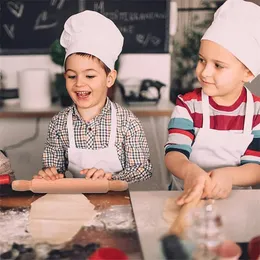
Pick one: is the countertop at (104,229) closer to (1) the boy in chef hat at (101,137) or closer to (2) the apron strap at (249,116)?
(1) the boy in chef hat at (101,137)

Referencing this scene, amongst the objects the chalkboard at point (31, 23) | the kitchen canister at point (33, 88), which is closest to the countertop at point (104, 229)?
the kitchen canister at point (33, 88)

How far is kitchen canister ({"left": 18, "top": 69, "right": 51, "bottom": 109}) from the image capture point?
7.36 ft

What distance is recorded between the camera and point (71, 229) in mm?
822

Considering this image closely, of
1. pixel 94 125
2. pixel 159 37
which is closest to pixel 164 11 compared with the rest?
pixel 159 37

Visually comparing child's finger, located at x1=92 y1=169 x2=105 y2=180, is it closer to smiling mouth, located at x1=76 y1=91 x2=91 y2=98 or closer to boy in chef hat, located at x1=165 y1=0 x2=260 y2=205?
boy in chef hat, located at x1=165 y1=0 x2=260 y2=205

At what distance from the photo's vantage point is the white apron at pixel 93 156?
4.65ft

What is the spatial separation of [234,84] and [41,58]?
151 centimetres

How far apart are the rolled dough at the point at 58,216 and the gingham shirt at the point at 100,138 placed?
1.43 ft

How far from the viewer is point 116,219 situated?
2.84 feet

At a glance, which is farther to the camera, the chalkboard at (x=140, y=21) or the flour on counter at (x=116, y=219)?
the chalkboard at (x=140, y=21)

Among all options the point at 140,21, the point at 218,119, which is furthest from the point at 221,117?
the point at 140,21

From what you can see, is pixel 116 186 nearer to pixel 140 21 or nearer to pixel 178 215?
pixel 178 215

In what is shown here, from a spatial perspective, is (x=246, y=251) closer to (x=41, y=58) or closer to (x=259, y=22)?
(x=259, y=22)

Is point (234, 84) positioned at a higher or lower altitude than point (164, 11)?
lower
